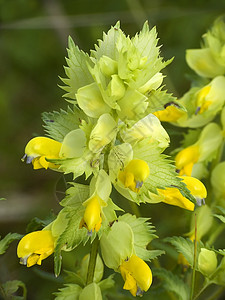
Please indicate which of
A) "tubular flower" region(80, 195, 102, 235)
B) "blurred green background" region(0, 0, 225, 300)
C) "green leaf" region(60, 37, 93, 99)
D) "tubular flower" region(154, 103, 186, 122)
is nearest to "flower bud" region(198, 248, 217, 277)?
"tubular flower" region(80, 195, 102, 235)

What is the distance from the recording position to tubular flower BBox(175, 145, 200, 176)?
1696mm

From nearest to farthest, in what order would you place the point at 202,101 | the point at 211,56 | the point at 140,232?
the point at 140,232
the point at 202,101
the point at 211,56

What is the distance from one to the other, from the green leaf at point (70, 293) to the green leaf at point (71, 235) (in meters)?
0.20

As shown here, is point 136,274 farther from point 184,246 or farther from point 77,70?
point 77,70

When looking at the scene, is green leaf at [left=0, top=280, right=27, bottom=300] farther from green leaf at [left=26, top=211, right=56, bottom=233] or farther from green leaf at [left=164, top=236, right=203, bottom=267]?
green leaf at [left=164, top=236, right=203, bottom=267]

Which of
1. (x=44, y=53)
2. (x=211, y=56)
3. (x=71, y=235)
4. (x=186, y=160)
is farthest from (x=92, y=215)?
(x=44, y=53)

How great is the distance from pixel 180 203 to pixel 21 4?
2.36m

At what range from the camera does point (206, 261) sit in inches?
56.0

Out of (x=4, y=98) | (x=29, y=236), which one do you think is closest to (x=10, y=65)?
(x=4, y=98)

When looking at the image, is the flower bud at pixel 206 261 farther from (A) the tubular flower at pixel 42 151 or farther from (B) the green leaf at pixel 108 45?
(B) the green leaf at pixel 108 45

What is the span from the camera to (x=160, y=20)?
10.2ft

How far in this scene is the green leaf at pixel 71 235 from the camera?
122 centimetres

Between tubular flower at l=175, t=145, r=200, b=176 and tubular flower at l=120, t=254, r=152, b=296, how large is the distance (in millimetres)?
459

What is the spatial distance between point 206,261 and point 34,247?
491 mm
